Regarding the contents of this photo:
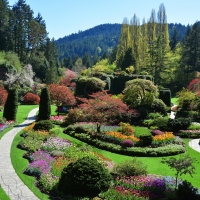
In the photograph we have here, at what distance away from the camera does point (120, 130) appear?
2483cm

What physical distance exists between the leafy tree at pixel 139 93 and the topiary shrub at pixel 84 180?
20766 mm

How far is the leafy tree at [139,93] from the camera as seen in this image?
3262 cm

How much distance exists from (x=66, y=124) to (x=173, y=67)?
42.2 metres

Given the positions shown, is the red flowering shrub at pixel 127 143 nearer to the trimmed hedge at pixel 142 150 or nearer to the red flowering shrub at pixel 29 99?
the trimmed hedge at pixel 142 150

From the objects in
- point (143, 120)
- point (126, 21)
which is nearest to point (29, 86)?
point (143, 120)

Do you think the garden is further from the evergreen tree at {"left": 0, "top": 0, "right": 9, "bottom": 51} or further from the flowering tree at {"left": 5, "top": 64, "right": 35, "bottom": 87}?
the evergreen tree at {"left": 0, "top": 0, "right": 9, "bottom": 51}

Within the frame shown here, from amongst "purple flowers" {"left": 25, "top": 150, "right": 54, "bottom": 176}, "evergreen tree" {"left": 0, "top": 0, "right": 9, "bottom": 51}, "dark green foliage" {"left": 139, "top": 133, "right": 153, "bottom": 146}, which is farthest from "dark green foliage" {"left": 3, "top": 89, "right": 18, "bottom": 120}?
"evergreen tree" {"left": 0, "top": 0, "right": 9, "bottom": 51}

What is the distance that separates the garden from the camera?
1226cm

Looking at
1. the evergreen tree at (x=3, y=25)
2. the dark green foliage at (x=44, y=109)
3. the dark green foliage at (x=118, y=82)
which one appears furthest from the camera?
the evergreen tree at (x=3, y=25)

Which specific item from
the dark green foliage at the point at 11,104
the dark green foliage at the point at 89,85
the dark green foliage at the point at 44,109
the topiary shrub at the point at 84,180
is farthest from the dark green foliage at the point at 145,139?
the dark green foliage at the point at 89,85

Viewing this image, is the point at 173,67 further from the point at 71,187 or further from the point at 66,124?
the point at 71,187

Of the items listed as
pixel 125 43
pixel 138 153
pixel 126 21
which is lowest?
pixel 138 153

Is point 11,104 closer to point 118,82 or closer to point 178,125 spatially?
point 178,125

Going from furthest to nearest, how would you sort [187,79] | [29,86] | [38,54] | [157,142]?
[38,54]
[187,79]
[29,86]
[157,142]
